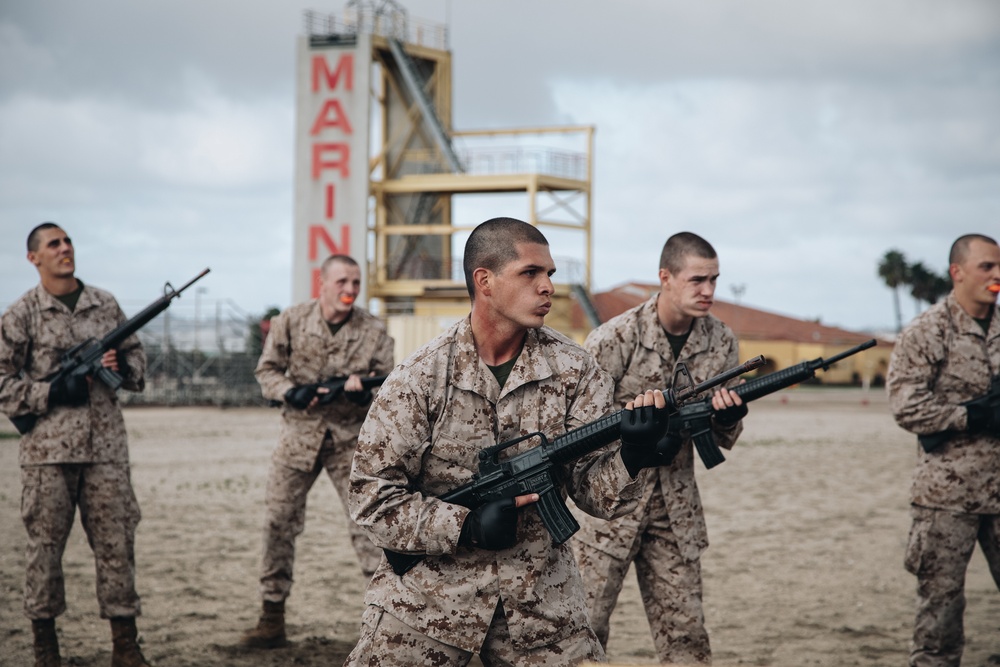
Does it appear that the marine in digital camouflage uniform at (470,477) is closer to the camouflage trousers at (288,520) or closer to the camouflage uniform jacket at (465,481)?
the camouflage uniform jacket at (465,481)

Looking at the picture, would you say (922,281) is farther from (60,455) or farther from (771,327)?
(60,455)

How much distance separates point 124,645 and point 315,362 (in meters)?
2.33

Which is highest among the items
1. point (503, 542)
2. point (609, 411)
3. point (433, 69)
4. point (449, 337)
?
point (433, 69)

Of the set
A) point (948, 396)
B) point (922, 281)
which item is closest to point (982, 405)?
point (948, 396)

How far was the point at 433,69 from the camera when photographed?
4416 centimetres

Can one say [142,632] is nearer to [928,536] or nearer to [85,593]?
[85,593]

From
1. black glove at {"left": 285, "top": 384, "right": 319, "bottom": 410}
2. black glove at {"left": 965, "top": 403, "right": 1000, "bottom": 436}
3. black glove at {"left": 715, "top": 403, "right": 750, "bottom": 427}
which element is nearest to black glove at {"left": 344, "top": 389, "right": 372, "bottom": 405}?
black glove at {"left": 285, "top": 384, "right": 319, "bottom": 410}

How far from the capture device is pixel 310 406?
7.36 m

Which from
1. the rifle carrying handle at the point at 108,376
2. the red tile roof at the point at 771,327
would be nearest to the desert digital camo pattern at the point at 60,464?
the rifle carrying handle at the point at 108,376

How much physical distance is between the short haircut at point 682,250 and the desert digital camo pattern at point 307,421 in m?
2.61

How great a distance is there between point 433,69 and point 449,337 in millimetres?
41809

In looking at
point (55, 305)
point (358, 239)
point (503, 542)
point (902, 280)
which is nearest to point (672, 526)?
point (503, 542)

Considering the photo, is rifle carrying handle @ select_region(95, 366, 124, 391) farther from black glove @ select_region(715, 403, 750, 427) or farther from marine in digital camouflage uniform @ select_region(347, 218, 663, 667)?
black glove @ select_region(715, 403, 750, 427)

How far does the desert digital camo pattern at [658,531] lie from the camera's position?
552 centimetres
